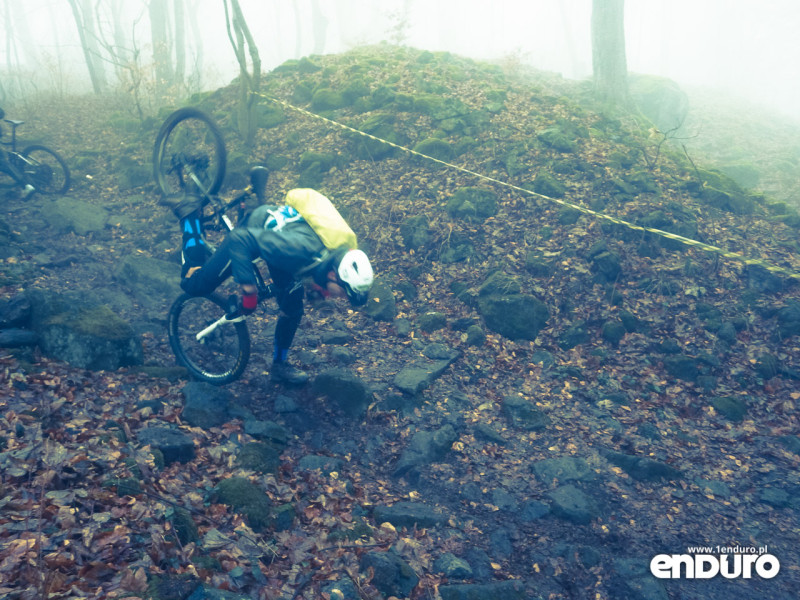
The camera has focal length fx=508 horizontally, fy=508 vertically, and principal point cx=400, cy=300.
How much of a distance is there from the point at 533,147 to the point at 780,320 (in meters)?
5.07

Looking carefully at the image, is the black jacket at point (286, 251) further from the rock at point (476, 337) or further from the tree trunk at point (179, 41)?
the tree trunk at point (179, 41)

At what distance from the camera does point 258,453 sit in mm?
4633

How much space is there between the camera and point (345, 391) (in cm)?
583

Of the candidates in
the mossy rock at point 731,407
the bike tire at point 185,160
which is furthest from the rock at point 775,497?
the bike tire at point 185,160

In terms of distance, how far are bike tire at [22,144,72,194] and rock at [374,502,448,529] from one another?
9.41 meters

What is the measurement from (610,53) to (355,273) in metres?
11.9

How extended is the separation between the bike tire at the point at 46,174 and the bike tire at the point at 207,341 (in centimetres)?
624

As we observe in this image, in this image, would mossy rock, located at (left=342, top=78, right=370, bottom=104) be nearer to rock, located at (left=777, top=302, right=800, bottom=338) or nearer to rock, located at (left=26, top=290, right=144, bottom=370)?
rock, located at (left=26, top=290, right=144, bottom=370)

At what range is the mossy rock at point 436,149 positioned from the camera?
9.75m

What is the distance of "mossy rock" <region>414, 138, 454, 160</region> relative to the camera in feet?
32.0

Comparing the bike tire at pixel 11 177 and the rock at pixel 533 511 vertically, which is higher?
the bike tire at pixel 11 177

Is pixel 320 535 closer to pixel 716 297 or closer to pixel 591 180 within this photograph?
pixel 716 297

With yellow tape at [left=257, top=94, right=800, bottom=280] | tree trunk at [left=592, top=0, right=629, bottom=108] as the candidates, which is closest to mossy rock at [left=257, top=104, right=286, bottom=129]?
yellow tape at [left=257, top=94, right=800, bottom=280]

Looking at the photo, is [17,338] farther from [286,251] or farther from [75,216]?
[75,216]
